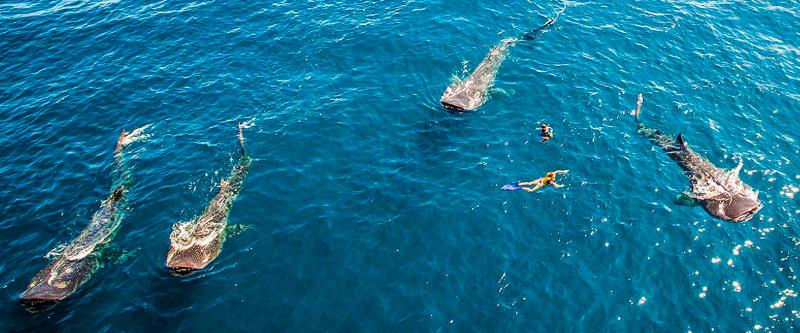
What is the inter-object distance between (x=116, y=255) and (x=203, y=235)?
4614 mm

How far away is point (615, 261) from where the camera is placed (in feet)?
87.5

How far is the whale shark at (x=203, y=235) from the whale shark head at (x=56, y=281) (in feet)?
13.8

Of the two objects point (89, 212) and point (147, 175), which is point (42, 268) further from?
point (147, 175)

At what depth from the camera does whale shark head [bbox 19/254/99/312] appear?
25188mm

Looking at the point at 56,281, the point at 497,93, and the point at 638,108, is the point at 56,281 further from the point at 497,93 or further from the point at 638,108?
the point at 638,108

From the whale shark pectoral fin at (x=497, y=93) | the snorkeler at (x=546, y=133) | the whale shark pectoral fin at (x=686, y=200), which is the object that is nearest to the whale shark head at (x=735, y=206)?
Result: the whale shark pectoral fin at (x=686, y=200)

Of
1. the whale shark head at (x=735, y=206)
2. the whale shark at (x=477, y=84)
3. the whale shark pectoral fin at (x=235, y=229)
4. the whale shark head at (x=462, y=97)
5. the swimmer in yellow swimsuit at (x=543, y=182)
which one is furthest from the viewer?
the whale shark at (x=477, y=84)

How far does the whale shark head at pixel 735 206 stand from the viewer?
2859cm

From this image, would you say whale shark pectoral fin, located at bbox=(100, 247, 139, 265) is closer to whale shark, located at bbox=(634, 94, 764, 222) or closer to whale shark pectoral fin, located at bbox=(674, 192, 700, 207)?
whale shark pectoral fin, located at bbox=(674, 192, 700, 207)

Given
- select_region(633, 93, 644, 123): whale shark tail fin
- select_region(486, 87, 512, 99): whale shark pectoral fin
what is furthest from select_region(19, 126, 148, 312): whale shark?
select_region(633, 93, 644, 123): whale shark tail fin

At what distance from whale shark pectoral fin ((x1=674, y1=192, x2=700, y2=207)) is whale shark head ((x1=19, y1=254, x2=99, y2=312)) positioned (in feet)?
105

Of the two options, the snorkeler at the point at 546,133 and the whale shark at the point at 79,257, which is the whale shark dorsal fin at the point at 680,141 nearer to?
the snorkeler at the point at 546,133

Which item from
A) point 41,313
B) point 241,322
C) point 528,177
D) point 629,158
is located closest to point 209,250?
point 241,322

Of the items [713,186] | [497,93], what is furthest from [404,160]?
[713,186]
